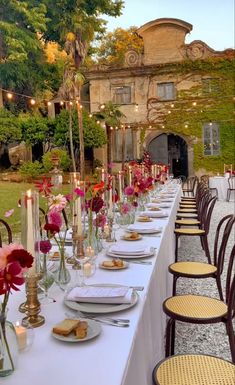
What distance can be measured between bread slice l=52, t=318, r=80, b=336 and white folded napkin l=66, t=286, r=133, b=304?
0.19m

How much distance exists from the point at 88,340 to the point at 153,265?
33.2 inches

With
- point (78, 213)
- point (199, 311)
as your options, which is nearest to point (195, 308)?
point (199, 311)

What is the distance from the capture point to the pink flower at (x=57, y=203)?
164cm

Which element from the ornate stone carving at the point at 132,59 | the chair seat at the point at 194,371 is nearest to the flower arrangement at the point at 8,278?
the chair seat at the point at 194,371

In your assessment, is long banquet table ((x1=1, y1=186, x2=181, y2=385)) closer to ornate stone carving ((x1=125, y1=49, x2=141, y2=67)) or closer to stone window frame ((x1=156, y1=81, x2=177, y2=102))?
stone window frame ((x1=156, y1=81, x2=177, y2=102))

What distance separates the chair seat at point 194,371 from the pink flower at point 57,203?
2.47 feet

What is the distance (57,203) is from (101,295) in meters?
0.50

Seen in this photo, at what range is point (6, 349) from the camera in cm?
92

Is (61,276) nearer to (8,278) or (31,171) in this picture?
(8,278)

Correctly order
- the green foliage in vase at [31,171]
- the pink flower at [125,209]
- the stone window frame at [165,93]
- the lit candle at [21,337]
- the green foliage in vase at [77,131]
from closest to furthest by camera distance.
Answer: the lit candle at [21,337] < the pink flower at [125,209] < the green foliage in vase at [31,171] < the green foliage in vase at [77,131] < the stone window frame at [165,93]

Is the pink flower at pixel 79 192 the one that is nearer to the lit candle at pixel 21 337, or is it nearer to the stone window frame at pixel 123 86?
the lit candle at pixel 21 337

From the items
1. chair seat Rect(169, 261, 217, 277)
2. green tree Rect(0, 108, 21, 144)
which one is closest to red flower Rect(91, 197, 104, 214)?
chair seat Rect(169, 261, 217, 277)

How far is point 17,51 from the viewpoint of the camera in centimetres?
1509

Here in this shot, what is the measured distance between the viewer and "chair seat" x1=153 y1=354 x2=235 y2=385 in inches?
54.2
